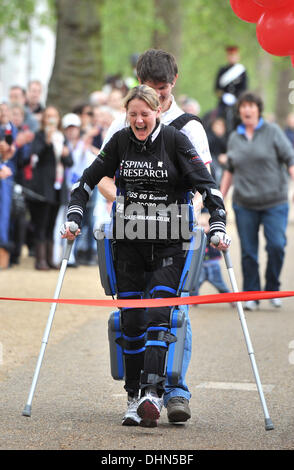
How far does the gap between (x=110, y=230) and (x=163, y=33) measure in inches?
931

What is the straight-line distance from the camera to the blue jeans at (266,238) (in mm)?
10047

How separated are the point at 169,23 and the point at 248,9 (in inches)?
904

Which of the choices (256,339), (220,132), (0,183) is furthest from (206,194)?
(220,132)

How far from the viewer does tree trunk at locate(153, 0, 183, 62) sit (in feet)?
95.5

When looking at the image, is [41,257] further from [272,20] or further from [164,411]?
[164,411]

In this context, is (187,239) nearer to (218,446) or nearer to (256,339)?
(218,446)

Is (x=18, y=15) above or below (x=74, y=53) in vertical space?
above

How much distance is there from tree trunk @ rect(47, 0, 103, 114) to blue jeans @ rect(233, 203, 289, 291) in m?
8.70

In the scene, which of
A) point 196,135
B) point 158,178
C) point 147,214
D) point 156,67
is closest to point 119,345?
point 147,214

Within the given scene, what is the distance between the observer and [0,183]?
12430 mm

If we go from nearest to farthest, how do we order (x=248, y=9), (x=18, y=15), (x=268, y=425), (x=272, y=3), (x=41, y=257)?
(x=268, y=425) → (x=272, y=3) → (x=248, y=9) → (x=41, y=257) → (x=18, y=15)

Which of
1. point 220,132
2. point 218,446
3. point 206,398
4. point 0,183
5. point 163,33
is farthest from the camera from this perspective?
point 163,33

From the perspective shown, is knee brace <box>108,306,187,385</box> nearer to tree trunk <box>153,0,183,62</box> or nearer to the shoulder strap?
the shoulder strap

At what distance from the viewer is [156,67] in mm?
5965
